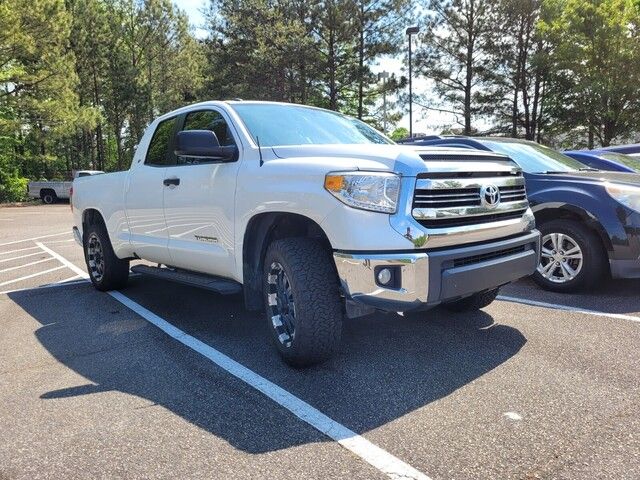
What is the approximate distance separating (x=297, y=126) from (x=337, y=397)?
2299mm

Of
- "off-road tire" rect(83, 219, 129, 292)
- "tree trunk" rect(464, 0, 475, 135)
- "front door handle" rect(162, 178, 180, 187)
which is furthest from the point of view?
"tree trunk" rect(464, 0, 475, 135)

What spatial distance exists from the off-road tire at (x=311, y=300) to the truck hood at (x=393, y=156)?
2.04 ft

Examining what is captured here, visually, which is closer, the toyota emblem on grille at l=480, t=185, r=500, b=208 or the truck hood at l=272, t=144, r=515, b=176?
the truck hood at l=272, t=144, r=515, b=176

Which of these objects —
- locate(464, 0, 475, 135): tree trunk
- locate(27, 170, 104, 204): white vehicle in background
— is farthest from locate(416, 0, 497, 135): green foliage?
locate(27, 170, 104, 204): white vehicle in background

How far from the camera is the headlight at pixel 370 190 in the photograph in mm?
3182

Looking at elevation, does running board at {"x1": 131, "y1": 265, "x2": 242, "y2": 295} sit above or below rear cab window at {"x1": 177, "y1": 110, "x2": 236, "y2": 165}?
below

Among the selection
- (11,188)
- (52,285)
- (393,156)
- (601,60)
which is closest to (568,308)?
(393,156)

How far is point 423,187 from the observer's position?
128 inches

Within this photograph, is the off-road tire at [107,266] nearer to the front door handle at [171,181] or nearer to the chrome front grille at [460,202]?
the front door handle at [171,181]

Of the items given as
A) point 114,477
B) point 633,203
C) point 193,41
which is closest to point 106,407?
point 114,477

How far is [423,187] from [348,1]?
30.3 meters

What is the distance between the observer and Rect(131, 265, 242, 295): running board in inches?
163

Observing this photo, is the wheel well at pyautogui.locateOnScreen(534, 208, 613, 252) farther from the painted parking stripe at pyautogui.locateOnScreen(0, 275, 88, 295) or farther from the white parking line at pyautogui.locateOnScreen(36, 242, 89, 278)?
the white parking line at pyautogui.locateOnScreen(36, 242, 89, 278)

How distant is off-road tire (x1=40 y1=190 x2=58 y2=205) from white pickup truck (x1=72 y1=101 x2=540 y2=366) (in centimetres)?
2966
